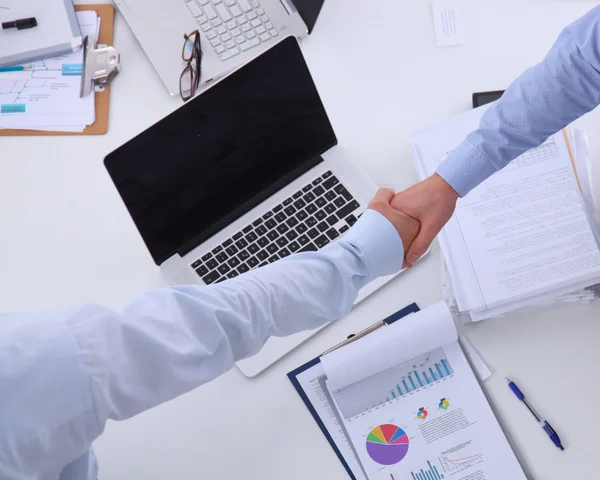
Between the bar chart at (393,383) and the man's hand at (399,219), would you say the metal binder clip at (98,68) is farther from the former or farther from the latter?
the bar chart at (393,383)

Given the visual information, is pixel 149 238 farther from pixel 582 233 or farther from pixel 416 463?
pixel 582 233

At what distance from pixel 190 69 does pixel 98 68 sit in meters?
0.17

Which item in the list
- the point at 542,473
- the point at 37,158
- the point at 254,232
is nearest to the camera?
the point at 542,473

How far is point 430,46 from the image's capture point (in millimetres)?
1155

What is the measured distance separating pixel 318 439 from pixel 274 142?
18.2 inches

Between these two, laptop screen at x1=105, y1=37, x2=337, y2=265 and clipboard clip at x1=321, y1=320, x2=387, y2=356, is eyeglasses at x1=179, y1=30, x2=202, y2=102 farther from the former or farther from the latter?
clipboard clip at x1=321, y1=320, x2=387, y2=356

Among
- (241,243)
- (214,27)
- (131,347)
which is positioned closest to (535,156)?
(241,243)

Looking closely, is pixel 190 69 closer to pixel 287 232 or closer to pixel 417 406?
pixel 287 232

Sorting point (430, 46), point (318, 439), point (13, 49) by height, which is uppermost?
point (13, 49)

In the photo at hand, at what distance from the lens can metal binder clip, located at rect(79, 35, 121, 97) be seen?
1143 mm

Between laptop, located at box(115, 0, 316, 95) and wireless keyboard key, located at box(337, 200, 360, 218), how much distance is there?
13.4 inches

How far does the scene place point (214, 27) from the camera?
1149 millimetres

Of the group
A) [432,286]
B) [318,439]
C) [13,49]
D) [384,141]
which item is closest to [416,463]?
[318,439]

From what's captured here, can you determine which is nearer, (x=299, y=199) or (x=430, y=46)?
(x=299, y=199)
